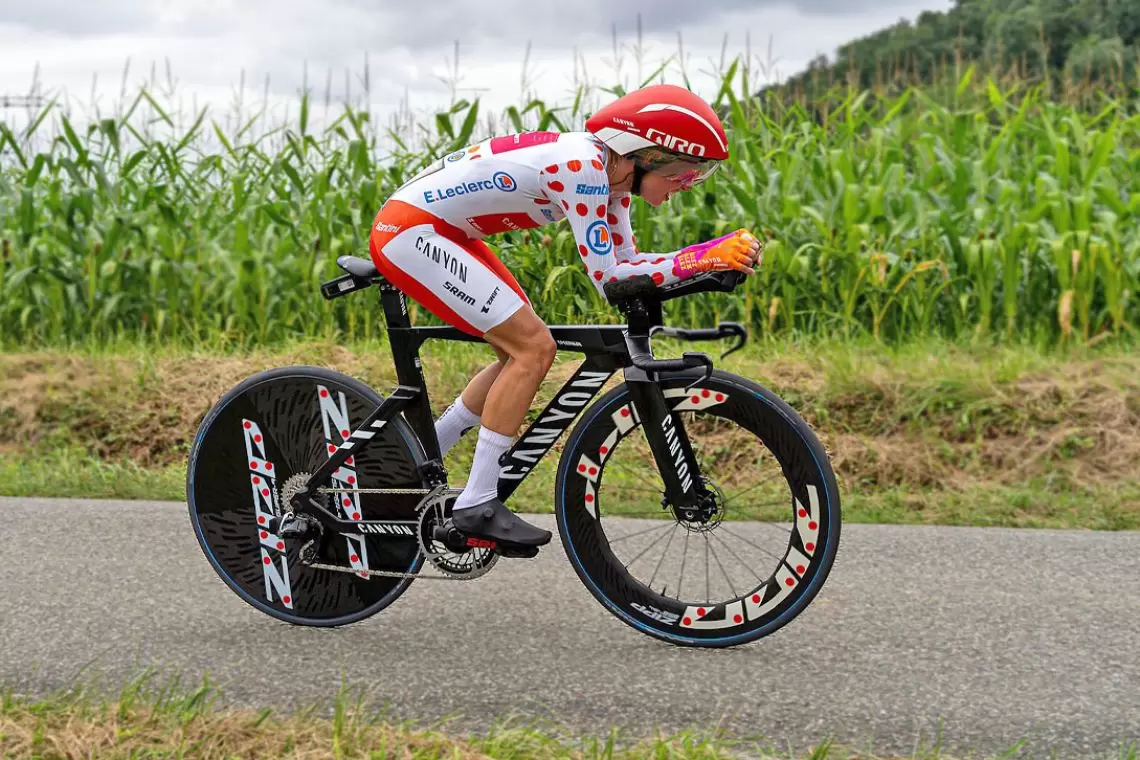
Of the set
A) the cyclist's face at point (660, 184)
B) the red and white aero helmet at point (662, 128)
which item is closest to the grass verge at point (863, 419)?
the cyclist's face at point (660, 184)

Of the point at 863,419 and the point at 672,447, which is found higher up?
the point at 672,447

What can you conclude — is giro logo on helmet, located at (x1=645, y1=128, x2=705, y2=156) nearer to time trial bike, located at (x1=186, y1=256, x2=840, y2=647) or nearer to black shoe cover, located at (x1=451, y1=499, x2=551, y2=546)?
time trial bike, located at (x1=186, y1=256, x2=840, y2=647)

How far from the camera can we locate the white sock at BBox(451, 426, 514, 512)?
4.43m

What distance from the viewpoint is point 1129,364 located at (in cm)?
768

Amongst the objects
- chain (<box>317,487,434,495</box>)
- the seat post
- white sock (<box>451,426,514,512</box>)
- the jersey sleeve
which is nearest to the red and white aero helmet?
the jersey sleeve

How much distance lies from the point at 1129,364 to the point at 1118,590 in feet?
9.11

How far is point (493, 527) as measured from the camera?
174 inches

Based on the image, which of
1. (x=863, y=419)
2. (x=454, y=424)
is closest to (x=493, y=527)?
(x=454, y=424)

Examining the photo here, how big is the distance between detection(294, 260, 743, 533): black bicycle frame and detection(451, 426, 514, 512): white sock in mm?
42

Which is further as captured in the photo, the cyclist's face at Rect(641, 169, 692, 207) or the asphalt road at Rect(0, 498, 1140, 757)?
the cyclist's face at Rect(641, 169, 692, 207)

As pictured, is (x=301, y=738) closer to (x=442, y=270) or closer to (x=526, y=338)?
(x=526, y=338)

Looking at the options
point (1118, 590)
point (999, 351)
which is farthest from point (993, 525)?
point (999, 351)

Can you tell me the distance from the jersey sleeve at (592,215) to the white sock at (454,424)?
2.65 ft

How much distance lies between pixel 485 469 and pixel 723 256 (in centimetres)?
109
